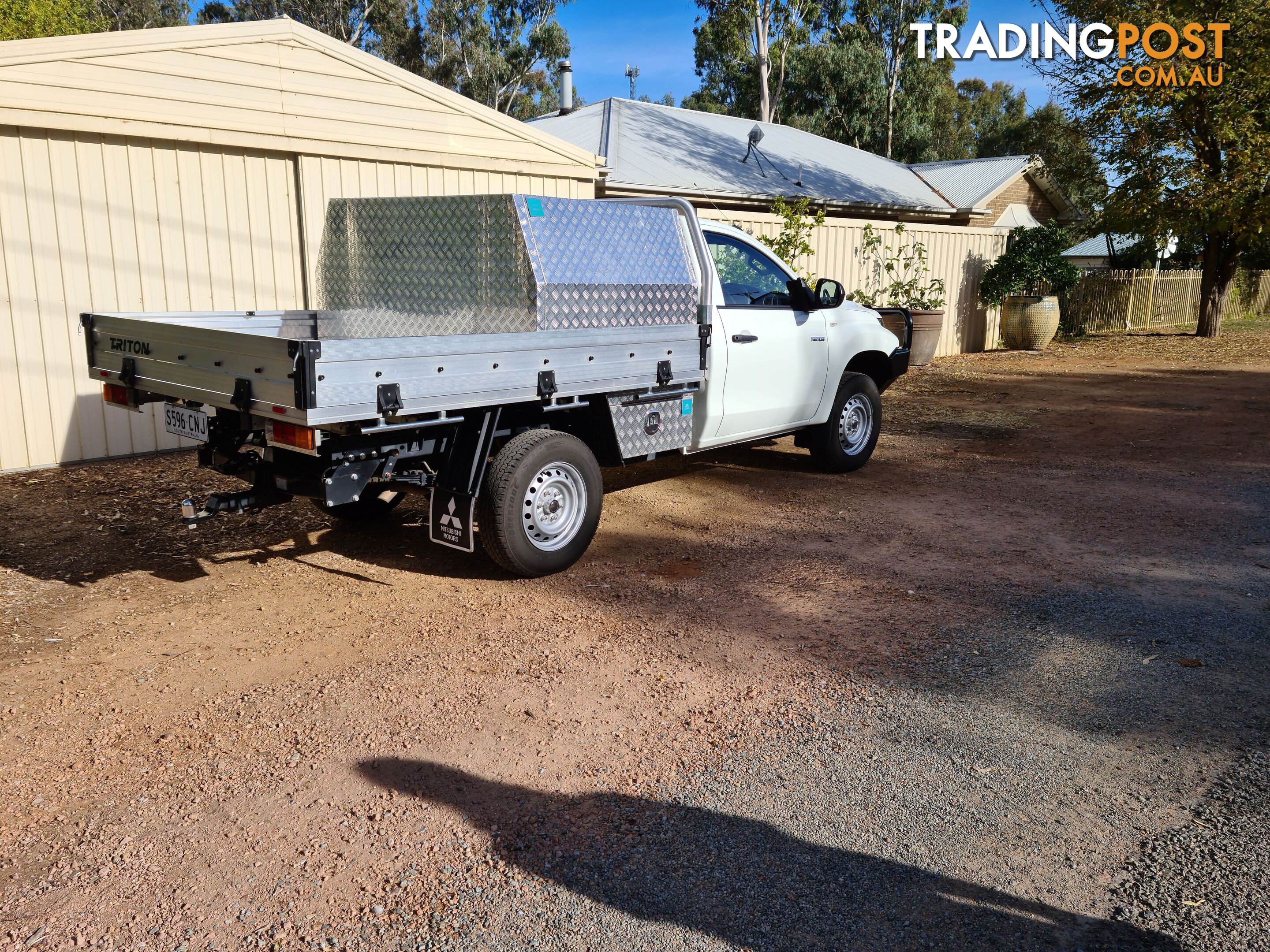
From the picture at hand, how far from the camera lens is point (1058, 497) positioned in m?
7.98

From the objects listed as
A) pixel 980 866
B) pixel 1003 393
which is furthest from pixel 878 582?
pixel 1003 393

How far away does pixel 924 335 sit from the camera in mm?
16312

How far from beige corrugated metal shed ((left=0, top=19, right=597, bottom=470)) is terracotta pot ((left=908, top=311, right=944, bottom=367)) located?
8.91 meters

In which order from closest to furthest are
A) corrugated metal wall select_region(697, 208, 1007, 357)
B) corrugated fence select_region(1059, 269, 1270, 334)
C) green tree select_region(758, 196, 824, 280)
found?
green tree select_region(758, 196, 824, 280) → corrugated metal wall select_region(697, 208, 1007, 357) → corrugated fence select_region(1059, 269, 1270, 334)

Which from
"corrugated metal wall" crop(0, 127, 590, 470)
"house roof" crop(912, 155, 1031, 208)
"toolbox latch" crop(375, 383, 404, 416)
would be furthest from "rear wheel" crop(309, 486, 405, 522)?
"house roof" crop(912, 155, 1031, 208)

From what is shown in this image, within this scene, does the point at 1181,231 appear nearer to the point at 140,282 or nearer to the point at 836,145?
the point at 836,145

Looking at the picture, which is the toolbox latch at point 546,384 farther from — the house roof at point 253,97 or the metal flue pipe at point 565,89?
the metal flue pipe at point 565,89

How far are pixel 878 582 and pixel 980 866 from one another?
2.81m

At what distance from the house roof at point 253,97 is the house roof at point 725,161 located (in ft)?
18.6

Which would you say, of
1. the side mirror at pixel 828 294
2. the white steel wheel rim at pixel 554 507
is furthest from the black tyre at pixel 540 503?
the side mirror at pixel 828 294

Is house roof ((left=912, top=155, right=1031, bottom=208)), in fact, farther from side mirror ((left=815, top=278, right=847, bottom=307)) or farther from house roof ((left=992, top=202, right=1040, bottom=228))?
side mirror ((left=815, top=278, right=847, bottom=307))

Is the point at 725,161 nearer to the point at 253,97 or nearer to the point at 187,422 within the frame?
the point at 253,97

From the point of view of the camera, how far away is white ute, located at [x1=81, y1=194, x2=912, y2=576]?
4.86m

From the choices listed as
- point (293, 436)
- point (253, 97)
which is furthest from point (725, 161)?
point (293, 436)
